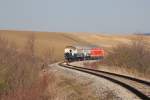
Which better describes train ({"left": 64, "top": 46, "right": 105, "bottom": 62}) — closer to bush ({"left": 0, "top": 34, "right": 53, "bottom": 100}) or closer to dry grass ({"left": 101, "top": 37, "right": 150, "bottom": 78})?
dry grass ({"left": 101, "top": 37, "right": 150, "bottom": 78})

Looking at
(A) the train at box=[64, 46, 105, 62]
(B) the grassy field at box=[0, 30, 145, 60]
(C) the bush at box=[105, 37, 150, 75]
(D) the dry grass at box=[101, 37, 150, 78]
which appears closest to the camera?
(D) the dry grass at box=[101, 37, 150, 78]

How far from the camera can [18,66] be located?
28422mm

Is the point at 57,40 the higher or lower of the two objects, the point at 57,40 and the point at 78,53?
the higher

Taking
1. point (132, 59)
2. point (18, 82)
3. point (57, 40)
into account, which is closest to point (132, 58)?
point (132, 59)

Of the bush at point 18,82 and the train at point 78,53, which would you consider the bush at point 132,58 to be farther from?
the train at point 78,53

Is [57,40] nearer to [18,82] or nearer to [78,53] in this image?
[78,53]

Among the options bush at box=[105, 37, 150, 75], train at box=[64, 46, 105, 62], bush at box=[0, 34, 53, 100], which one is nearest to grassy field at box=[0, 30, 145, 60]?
train at box=[64, 46, 105, 62]

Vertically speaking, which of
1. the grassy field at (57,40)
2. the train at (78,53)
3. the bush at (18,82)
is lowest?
the bush at (18,82)

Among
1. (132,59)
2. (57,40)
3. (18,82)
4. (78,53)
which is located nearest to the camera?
(18,82)

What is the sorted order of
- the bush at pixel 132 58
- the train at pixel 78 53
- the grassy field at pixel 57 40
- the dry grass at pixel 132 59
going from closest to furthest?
the dry grass at pixel 132 59 → the bush at pixel 132 58 → the train at pixel 78 53 → the grassy field at pixel 57 40

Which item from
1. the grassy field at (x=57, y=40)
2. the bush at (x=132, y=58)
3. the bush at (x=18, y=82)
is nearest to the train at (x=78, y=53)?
the grassy field at (x=57, y=40)

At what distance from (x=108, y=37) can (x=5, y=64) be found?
130 metres

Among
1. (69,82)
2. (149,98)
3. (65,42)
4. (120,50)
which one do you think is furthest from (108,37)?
(149,98)

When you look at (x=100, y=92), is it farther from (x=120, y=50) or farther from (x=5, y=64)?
(x=120, y=50)
